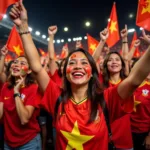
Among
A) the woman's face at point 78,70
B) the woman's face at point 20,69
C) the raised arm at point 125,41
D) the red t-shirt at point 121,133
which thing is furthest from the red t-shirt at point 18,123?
the raised arm at point 125,41

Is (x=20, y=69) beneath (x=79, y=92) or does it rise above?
above

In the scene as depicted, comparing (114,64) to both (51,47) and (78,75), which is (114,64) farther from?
(78,75)

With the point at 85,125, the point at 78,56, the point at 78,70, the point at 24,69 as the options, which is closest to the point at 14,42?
the point at 24,69

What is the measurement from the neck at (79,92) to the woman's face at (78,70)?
69 mm

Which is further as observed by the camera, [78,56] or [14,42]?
[14,42]

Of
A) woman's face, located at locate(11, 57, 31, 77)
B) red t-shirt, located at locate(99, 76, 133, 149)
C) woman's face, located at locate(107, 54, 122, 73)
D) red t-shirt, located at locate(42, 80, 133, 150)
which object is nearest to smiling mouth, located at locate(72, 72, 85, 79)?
red t-shirt, located at locate(42, 80, 133, 150)

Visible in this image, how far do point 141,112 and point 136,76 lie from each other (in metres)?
1.66

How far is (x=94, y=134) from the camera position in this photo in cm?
178

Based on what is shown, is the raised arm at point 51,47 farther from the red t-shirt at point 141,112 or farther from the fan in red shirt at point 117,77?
the red t-shirt at point 141,112

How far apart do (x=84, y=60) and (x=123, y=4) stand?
20.7 metres

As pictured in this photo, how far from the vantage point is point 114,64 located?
3.39 meters

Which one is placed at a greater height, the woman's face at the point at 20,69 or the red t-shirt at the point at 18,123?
the woman's face at the point at 20,69

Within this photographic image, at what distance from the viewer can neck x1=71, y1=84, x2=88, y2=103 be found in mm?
2045

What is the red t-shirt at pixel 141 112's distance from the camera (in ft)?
10.5
